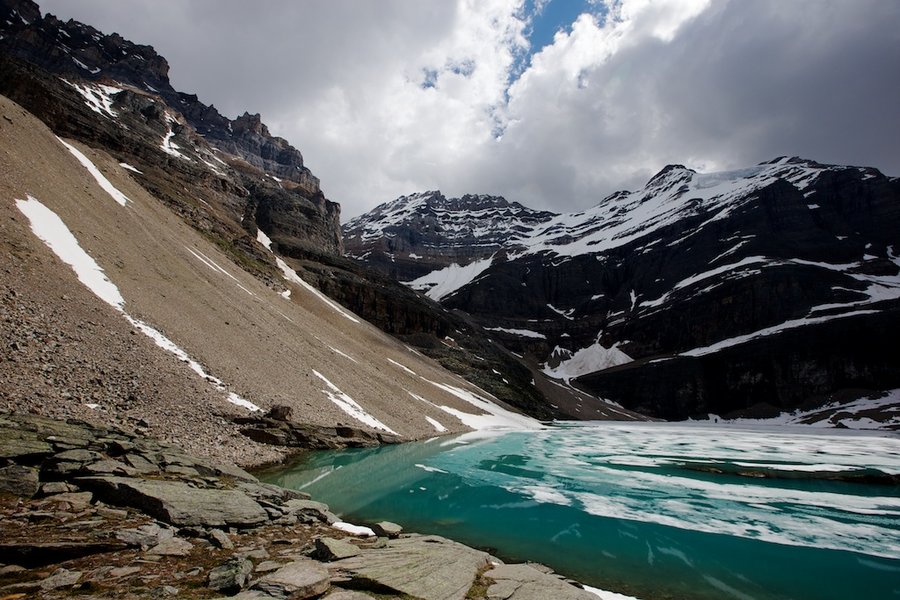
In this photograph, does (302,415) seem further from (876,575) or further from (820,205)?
(820,205)

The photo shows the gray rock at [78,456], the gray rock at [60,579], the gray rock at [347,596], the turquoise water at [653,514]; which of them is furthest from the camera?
the turquoise water at [653,514]

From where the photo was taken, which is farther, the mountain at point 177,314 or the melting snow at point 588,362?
the melting snow at point 588,362

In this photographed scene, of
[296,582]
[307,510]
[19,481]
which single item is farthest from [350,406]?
[296,582]

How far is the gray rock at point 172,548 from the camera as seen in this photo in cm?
690

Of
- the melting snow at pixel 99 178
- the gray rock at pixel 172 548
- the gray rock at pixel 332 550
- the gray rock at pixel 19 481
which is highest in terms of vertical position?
the melting snow at pixel 99 178

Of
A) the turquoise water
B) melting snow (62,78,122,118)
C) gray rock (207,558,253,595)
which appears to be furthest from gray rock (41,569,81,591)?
melting snow (62,78,122,118)

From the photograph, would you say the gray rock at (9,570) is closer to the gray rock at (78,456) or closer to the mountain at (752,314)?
the gray rock at (78,456)

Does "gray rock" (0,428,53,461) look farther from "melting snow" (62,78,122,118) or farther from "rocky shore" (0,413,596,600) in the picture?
"melting snow" (62,78,122,118)

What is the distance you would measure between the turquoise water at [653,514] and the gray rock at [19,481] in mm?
8424

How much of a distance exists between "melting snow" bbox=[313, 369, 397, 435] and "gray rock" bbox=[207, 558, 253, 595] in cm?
2606

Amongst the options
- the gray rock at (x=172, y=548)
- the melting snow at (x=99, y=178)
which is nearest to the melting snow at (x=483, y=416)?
the melting snow at (x=99, y=178)

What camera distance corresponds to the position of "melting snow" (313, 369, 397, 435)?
3259 cm

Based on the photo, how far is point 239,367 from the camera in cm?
2784

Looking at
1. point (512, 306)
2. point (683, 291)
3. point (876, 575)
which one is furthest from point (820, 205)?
point (876, 575)
